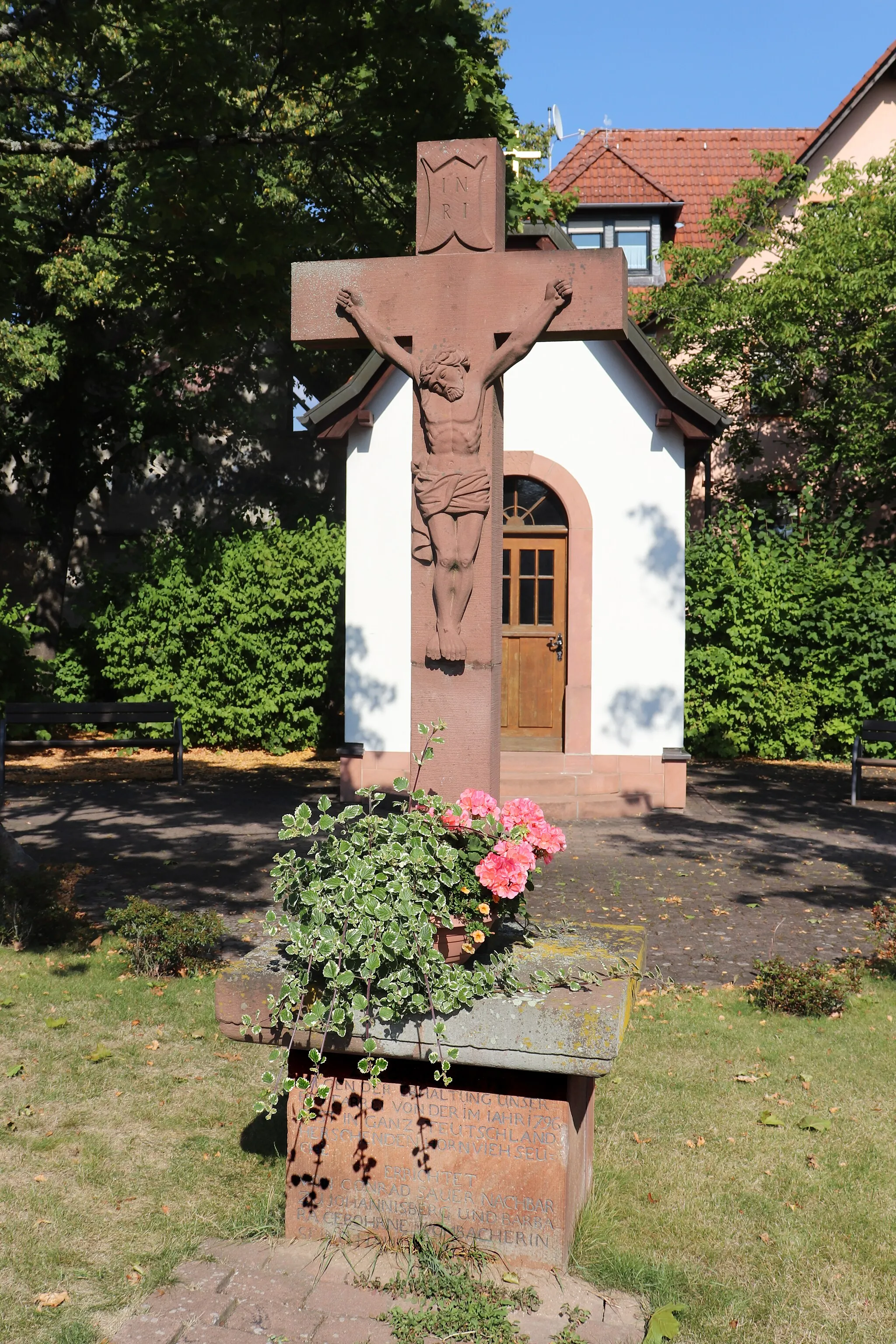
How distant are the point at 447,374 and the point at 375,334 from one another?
37 cm

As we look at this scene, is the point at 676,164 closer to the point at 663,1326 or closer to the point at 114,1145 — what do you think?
the point at 114,1145

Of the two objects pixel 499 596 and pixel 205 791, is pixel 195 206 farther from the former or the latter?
pixel 205 791

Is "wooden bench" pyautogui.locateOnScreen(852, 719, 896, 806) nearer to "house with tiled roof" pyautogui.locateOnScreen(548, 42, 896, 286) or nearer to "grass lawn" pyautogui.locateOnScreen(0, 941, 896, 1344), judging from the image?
"grass lawn" pyautogui.locateOnScreen(0, 941, 896, 1344)

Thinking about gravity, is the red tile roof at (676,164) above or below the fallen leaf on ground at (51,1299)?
above

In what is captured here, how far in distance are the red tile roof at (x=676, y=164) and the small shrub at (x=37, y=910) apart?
1862cm

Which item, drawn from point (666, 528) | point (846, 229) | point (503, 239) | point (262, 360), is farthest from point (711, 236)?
point (503, 239)

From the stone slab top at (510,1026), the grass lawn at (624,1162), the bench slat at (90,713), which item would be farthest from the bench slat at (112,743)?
the stone slab top at (510,1026)

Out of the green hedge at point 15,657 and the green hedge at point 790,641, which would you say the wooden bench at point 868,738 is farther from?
the green hedge at point 15,657

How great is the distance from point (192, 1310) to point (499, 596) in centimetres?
264

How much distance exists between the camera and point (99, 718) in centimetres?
1415

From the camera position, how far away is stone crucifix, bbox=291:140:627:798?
4.29m

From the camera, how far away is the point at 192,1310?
313 centimetres

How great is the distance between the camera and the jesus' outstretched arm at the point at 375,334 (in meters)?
4.41

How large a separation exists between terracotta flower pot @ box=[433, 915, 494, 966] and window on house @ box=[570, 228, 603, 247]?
2116 cm
